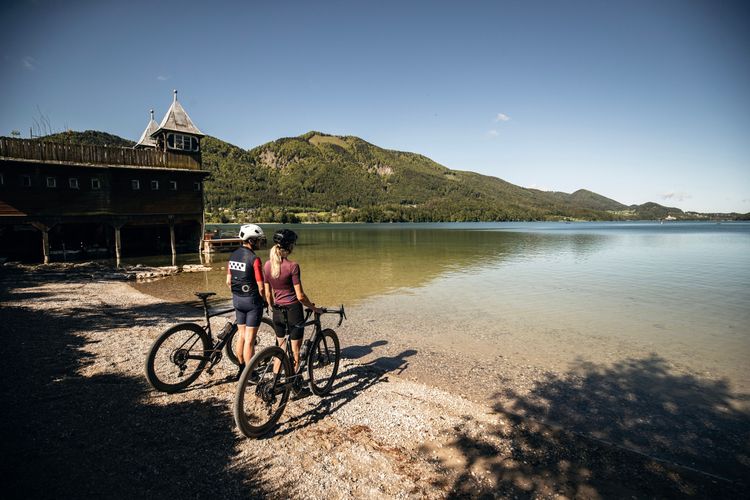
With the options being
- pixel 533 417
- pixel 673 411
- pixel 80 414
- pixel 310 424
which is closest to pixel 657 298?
pixel 673 411

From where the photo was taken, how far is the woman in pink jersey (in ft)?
19.7

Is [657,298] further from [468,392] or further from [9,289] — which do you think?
[9,289]

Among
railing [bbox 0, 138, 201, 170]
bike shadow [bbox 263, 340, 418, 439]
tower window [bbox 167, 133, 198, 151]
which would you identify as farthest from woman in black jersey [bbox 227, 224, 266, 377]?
tower window [bbox 167, 133, 198, 151]

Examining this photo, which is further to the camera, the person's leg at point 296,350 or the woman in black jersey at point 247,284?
the person's leg at point 296,350

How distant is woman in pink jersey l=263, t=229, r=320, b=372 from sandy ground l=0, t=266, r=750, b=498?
1.53 m

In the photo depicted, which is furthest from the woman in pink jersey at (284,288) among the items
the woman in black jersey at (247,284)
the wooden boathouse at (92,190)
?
the wooden boathouse at (92,190)

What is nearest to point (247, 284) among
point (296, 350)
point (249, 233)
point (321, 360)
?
point (249, 233)

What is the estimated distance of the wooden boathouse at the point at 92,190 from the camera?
28.9 meters

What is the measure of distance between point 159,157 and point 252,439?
36632 mm

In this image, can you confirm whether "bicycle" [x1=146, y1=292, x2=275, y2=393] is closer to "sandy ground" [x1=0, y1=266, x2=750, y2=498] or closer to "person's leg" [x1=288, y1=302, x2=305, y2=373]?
"sandy ground" [x1=0, y1=266, x2=750, y2=498]

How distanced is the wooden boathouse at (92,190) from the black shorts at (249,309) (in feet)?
111

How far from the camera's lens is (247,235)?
6.23 meters

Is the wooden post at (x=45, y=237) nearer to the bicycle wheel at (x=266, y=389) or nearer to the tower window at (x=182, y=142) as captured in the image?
the tower window at (x=182, y=142)

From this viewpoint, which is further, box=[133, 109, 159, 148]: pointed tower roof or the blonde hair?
box=[133, 109, 159, 148]: pointed tower roof
